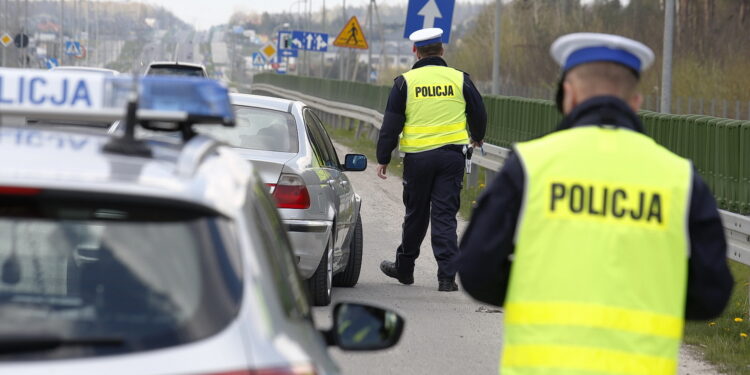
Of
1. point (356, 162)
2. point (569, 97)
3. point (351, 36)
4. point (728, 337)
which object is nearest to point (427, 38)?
point (356, 162)

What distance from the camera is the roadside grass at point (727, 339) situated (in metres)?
A: 7.90

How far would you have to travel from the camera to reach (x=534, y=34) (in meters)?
61.5

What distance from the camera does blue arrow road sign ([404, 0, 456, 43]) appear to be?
1623 centimetres

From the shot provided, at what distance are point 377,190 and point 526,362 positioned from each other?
53.3 ft

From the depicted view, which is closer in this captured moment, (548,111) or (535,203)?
(535,203)

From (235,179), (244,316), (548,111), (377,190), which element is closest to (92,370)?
(244,316)

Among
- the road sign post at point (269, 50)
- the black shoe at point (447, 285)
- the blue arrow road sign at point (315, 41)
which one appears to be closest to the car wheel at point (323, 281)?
the black shoe at point (447, 285)

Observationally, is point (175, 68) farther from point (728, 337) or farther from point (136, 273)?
point (136, 273)

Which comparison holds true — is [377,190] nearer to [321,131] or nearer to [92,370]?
[321,131]

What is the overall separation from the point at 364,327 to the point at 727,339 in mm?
5509

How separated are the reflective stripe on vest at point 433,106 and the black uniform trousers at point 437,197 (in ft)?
0.29

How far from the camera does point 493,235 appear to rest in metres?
3.41

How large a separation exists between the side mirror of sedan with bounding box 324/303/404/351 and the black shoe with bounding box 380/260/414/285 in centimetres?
683

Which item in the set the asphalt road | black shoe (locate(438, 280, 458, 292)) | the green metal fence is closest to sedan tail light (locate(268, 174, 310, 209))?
the asphalt road
